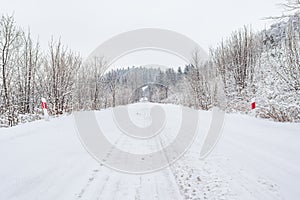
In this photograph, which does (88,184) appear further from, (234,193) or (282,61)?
(282,61)

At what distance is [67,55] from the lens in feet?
49.7

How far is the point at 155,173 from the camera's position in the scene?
4.19 m

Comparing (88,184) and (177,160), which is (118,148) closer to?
(177,160)

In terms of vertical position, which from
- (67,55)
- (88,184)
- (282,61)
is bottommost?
(88,184)

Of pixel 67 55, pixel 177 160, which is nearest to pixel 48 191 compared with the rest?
pixel 177 160

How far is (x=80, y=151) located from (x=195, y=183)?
3444 millimetres

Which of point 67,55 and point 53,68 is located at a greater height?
point 67,55

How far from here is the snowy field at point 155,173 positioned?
318 cm

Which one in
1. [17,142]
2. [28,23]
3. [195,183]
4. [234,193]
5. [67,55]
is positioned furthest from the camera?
[67,55]

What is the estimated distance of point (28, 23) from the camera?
13.9 meters

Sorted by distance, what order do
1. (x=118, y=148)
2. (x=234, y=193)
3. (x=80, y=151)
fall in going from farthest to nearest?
(x=118, y=148)
(x=80, y=151)
(x=234, y=193)

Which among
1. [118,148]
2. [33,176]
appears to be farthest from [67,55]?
[33,176]

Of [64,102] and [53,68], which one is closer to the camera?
[53,68]

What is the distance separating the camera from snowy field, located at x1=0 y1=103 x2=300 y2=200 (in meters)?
3.18
